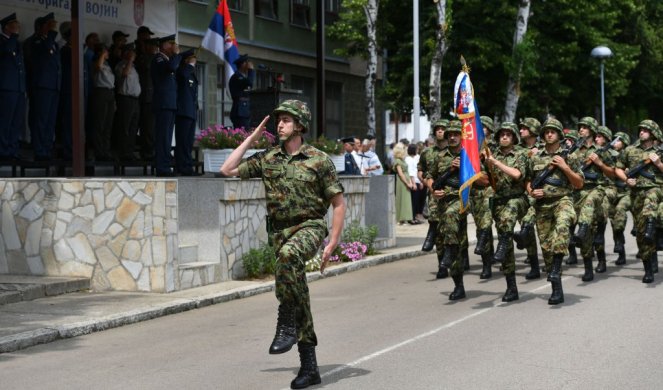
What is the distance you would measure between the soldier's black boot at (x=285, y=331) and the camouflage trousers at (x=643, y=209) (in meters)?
8.06

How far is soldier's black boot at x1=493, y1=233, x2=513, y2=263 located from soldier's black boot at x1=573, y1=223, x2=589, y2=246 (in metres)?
1.48

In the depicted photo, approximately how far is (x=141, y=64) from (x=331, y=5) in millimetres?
18057

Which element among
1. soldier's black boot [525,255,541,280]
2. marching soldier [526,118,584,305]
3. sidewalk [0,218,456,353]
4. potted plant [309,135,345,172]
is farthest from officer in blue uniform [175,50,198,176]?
marching soldier [526,118,584,305]

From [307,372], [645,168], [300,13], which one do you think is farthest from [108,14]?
[300,13]

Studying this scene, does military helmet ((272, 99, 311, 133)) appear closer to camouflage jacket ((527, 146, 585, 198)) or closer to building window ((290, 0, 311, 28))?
camouflage jacket ((527, 146, 585, 198))

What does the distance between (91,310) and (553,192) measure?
5.15 metres

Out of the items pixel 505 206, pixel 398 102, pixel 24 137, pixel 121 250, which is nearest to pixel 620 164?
pixel 505 206

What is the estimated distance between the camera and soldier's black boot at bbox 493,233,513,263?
43.7 ft

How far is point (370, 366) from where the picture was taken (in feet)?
31.1

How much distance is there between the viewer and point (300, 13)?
115 feet

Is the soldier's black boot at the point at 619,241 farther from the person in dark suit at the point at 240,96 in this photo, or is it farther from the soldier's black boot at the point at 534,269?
the person in dark suit at the point at 240,96

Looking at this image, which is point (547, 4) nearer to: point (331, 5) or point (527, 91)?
point (527, 91)

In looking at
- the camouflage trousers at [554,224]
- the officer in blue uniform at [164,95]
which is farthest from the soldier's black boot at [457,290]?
the officer in blue uniform at [164,95]

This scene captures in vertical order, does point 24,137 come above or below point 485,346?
above
